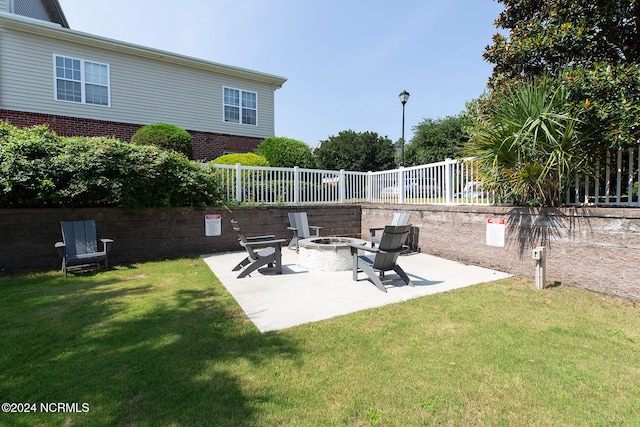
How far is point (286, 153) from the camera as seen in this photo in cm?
1273

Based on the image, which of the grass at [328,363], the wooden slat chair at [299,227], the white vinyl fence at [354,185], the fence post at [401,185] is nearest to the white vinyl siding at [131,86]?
the white vinyl fence at [354,185]

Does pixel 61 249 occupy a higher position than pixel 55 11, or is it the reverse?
pixel 55 11

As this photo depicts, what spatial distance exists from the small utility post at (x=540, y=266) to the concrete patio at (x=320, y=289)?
27.5 inches

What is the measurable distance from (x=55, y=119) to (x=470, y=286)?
14.4 meters

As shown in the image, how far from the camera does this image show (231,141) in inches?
563

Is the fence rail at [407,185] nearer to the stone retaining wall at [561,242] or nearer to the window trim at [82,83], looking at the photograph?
the stone retaining wall at [561,242]

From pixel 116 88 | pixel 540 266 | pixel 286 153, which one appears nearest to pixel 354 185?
pixel 286 153

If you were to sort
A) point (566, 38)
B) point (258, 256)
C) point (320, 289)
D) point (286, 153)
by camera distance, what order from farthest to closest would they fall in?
point (286, 153)
point (258, 256)
point (566, 38)
point (320, 289)

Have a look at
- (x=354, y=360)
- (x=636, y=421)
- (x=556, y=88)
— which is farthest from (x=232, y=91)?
(x=636, y=421)

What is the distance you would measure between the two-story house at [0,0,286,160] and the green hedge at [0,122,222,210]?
606 centimetres

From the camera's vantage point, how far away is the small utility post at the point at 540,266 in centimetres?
483

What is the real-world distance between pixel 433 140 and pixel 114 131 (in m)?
27.5

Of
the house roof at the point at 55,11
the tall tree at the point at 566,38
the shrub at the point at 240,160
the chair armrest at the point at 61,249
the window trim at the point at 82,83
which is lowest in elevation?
the chair armrest at the point at 61,249

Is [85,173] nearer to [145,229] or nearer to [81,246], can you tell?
[81,246]
